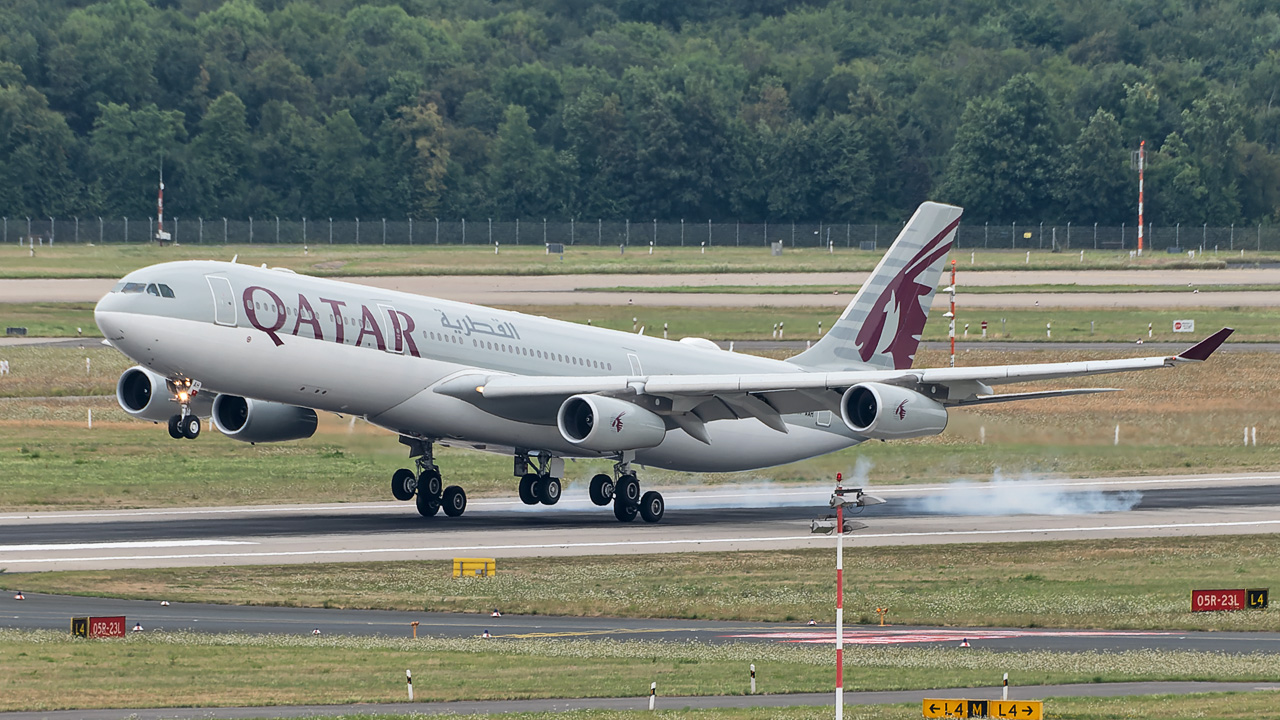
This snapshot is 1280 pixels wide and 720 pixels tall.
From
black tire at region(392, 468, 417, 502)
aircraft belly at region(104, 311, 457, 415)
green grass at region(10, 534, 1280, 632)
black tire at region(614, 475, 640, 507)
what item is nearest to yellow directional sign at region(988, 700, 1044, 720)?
green grass at region(10, 534, 1280, 632)

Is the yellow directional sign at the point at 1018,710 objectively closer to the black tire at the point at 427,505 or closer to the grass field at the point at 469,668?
the grass field at the point at 469,668

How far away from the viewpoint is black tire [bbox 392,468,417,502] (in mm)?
49281

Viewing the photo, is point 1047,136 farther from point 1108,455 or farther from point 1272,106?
point 1108,455

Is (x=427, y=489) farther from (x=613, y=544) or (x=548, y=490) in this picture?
(x=613, y=544)

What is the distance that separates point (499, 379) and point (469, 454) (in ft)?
70.2

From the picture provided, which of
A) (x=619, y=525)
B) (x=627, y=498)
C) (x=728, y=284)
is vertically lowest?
(x=619, y=525)

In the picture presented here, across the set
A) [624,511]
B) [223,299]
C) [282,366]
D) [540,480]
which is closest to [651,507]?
[624,511]

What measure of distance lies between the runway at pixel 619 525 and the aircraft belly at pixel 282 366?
3.48 m

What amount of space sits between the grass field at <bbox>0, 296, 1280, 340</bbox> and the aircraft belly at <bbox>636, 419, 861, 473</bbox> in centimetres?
3559

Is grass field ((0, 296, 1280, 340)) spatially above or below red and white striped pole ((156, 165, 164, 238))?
below

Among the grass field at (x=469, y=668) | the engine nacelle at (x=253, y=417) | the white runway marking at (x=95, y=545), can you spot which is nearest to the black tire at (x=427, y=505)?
the engine nacelle at (x=253, y=417)

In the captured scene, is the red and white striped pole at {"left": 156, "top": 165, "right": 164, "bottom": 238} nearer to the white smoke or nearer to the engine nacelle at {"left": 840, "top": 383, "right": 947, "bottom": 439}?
the white smoke

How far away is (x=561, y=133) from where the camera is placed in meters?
173

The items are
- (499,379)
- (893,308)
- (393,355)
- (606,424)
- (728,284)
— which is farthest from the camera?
(728,284)
